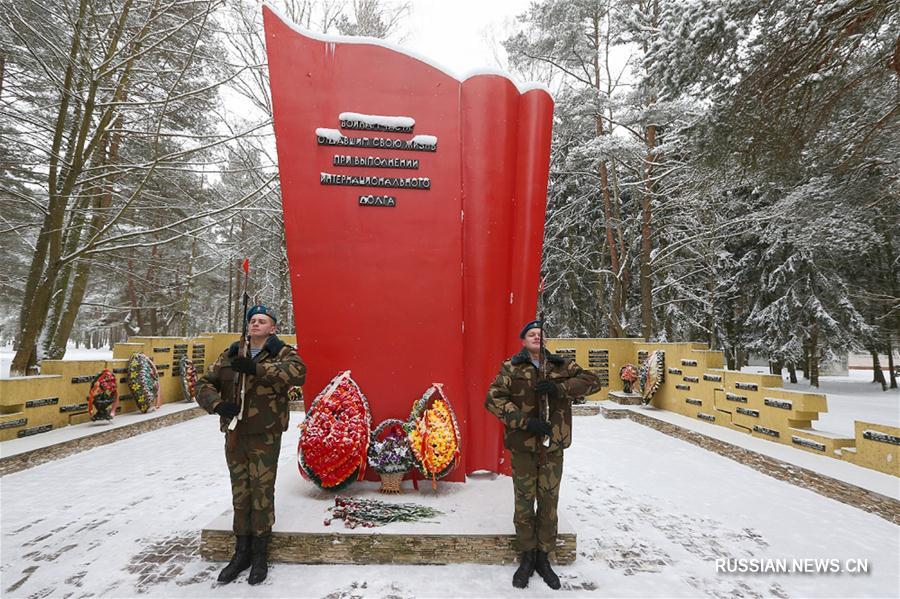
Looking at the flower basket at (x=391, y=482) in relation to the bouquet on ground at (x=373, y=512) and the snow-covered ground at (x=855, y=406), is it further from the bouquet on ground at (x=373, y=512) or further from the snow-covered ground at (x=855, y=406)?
the snow-covered ground at (x=855, y=406)

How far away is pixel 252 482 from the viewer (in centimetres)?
321

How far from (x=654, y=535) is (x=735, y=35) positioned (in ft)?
23.4

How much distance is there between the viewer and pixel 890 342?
51.9 feet

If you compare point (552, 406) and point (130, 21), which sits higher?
point (130, 21)

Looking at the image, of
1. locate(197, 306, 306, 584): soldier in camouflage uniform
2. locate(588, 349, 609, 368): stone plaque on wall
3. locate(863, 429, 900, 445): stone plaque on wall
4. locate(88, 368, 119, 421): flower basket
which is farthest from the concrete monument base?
locate(588, 349, 609, 368): stone plaque on wall

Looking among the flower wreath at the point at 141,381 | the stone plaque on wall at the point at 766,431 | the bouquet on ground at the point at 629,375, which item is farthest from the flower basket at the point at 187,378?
the stone plaque on wall at the point at 766,431

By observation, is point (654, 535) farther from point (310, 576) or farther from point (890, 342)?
point (890, 342)

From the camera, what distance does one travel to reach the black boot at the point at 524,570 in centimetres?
308

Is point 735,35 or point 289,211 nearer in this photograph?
point 289,211

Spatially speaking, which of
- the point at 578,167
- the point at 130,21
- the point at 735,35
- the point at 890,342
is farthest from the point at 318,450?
the point at 890,342

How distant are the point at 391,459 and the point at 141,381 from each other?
7.56m

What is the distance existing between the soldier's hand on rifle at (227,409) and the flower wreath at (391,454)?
5.10 feet

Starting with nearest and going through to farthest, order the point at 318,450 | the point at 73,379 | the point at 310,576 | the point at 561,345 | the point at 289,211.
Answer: the point at 310,576
the point at 318,450
the point at 289,211
the point at 73,379
the point at 561,345

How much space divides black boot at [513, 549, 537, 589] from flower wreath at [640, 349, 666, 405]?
8509 millimetres
